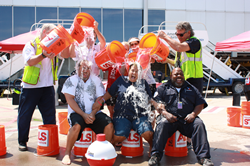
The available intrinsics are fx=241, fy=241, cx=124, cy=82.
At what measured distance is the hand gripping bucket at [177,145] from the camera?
3469mm

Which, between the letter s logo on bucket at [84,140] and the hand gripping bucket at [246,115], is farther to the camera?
the hand gripping bucket at [246,115]

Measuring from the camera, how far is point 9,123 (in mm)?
5762

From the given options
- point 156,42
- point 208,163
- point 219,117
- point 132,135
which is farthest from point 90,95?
point 219,117

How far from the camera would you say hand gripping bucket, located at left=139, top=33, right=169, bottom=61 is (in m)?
3.65

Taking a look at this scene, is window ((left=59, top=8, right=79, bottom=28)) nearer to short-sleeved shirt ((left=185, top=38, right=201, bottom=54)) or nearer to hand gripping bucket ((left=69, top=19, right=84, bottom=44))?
hand gripping bucket ((left=69, top=19, right=84, bottom=44))

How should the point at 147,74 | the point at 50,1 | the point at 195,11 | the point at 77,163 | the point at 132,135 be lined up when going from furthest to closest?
the point at 195,11, the point at 50,1, the point at 147,74, the point at 132,135, the point at 77,163

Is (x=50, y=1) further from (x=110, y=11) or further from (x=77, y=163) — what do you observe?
(x=77, y=163)

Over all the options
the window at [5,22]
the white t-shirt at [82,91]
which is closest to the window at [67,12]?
the window at [5,22]

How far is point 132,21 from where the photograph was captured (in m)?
18.3

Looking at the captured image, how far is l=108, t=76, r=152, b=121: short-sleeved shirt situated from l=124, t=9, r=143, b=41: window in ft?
48.6

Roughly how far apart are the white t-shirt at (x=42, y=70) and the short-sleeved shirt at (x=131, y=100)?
1.06m

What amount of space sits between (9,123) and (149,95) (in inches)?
152

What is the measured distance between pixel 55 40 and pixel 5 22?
645 inches

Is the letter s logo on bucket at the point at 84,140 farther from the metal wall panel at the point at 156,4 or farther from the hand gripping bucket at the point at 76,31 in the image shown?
the metal wall panel at the point at 156,4
